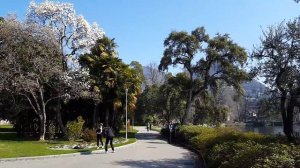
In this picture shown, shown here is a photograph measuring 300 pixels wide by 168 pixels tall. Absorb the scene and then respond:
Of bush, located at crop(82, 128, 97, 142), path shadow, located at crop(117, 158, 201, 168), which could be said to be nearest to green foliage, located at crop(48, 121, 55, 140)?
bush, located at crop(82, 128, 97, 142)

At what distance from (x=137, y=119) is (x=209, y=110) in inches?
1926

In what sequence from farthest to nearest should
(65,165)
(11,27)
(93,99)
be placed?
(93,99) < (11,27) < (65,165)

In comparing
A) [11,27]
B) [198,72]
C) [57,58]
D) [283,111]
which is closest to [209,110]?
[198,72]

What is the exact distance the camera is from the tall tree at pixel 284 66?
18.7 m

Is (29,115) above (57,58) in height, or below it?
below

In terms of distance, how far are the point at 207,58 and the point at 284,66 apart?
29.1 m

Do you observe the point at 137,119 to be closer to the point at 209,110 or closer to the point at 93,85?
the point at 209,110

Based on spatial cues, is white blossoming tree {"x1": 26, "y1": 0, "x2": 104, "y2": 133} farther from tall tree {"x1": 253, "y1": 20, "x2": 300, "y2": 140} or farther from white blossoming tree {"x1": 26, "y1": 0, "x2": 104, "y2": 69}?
tall tree {"x1": 253, "y1": 20, "x2": 300, "y2": 140}

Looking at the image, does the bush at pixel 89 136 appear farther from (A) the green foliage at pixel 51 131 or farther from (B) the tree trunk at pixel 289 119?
(B) the tree trunk at pixel 289 119

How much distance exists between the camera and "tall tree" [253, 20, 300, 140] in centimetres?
1866

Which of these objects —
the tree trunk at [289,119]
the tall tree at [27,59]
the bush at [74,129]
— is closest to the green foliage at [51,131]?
the tall tree at [27,59]

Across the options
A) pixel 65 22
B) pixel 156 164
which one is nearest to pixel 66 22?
pixel 65 22

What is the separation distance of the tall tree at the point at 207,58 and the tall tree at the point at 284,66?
2604cm

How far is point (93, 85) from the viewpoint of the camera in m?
39.8
